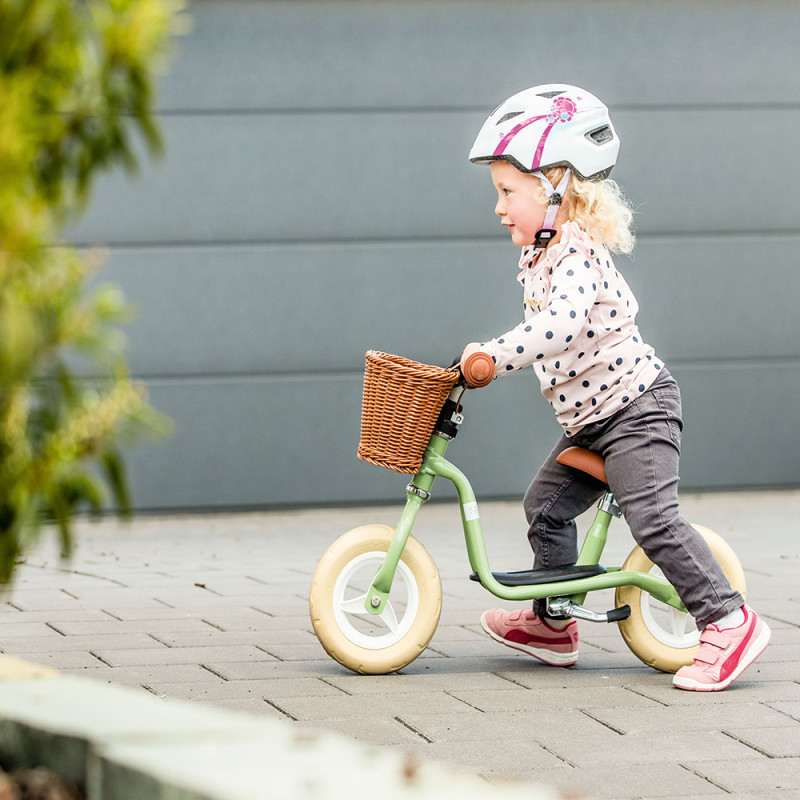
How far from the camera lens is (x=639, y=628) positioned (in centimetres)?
461

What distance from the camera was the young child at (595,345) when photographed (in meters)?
4.28

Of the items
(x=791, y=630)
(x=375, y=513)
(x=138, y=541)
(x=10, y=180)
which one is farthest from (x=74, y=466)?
(x=375, y=513)

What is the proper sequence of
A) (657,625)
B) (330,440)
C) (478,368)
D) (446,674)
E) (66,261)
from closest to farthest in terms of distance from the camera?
1. (66,261)
2. (478,368)
3. (446,674)
4. (657,625)
5. (330,440)

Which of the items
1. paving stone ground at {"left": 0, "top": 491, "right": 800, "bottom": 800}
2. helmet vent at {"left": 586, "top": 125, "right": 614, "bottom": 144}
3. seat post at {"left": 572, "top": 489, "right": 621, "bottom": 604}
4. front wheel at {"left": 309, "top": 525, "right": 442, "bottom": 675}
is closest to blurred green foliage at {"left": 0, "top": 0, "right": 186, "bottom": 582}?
paving stone ground at {"left": 0, "top": 491, "right": 800, "bottom": 800}

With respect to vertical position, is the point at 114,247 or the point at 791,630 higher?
the point at 114,247

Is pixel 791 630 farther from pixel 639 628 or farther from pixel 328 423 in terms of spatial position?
pixel 328 423

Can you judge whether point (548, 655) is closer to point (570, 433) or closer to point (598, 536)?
point (598, 536)

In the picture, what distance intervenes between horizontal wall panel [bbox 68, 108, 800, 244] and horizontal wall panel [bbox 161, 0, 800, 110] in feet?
0.48

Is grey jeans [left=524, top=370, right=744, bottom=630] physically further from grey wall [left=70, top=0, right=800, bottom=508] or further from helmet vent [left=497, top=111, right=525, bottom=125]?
grey wall [left=70, top=0, right=800, bottom=508]

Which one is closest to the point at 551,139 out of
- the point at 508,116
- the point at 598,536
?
the point at 508,116

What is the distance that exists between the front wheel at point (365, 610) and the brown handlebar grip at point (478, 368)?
0.60m

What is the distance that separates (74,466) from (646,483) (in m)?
2.58

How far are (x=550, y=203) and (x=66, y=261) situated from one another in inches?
103

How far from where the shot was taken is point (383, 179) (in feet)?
28.9
